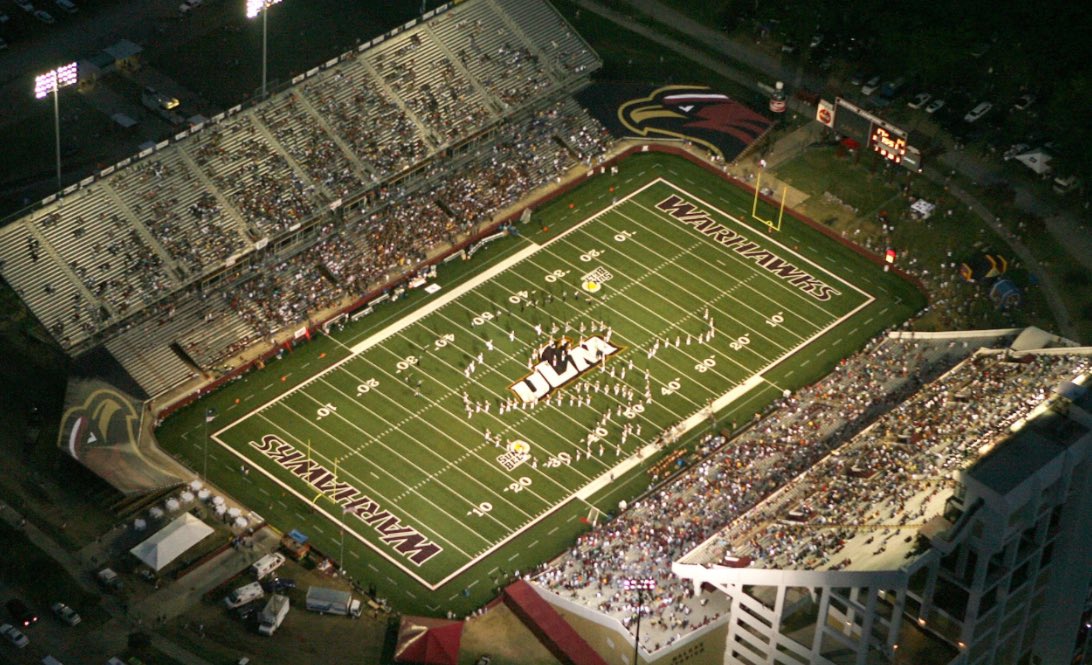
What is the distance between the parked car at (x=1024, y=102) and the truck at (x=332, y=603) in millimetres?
53364

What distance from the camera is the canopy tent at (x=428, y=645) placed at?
3880 inches

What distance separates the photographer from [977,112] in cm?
13200

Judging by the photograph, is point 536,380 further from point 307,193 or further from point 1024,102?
point 1024,102

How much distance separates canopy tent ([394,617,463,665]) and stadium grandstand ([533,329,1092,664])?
214 inches

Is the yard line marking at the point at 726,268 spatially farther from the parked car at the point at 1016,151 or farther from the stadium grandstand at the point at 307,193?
the parked car at the point at 1016,151

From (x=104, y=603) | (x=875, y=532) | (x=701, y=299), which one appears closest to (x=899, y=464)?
(x=875, y=532)

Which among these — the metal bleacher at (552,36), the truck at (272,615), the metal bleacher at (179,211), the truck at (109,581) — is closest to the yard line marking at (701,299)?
the metal bleacher at (552,36)

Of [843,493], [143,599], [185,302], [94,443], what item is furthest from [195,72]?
[843,493]

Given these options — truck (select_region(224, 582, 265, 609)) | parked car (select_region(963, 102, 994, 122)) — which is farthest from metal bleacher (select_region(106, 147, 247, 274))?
parked car (select_region(963, 102, 994, 122))

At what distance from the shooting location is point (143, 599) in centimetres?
10169

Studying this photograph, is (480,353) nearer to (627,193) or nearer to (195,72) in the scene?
(627,193)

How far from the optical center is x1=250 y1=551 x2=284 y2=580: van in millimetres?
103250

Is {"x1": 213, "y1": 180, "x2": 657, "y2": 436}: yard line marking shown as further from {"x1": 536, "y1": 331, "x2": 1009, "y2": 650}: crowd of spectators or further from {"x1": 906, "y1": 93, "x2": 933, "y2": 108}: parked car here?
{"x1": 906, "y1": 93, "x2": 933, "y2": 108}: parked car

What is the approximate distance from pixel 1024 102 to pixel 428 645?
54698 millimetres
